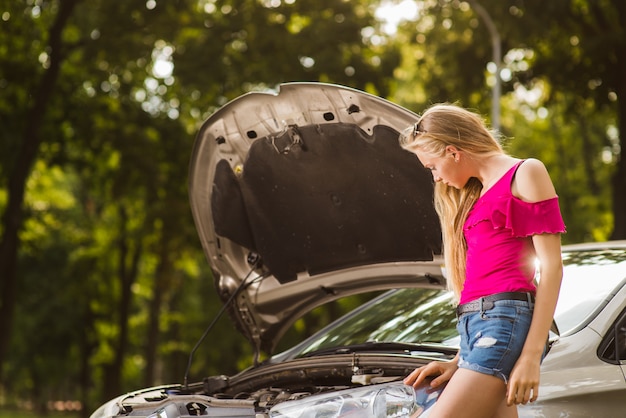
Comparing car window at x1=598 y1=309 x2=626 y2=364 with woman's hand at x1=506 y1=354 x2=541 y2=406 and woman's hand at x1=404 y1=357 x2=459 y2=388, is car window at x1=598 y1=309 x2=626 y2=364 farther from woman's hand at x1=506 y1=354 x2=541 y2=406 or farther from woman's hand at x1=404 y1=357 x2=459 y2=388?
woman's hand at x1=506 y1=354 x2=541 y2=406

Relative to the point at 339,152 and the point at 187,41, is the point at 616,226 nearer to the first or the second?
the point at 187,41

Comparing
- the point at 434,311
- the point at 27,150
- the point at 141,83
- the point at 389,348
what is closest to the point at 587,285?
the point at 434,311

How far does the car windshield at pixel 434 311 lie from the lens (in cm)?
369

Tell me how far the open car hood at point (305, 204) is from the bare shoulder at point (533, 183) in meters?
0.92

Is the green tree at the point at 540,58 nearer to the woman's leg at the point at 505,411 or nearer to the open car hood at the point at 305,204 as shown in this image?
the open car hood at the point at 305,204

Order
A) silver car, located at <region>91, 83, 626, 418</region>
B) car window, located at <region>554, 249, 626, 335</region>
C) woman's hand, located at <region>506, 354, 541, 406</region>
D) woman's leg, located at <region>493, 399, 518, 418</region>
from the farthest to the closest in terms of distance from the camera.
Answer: car window, located at <region>554, 249, 626, 335</region>, silver car, located at <region>91, 83, 626, 418</region>, woman's leg, located at <region>493, 399, 518, 418</region>, woman's hand, located at <region>506, 354, 541, 406</region>

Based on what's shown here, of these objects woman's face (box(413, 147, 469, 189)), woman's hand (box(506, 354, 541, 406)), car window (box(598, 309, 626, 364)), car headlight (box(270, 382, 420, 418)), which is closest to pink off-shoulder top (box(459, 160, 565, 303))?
woman's face (box(413, 147, 469, 189))

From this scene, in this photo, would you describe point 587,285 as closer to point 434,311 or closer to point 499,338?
point 434,311

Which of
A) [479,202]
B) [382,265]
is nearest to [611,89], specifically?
[382,265]

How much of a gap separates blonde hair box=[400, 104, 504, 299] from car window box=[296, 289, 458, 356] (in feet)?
2.38

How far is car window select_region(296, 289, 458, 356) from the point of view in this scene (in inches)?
158

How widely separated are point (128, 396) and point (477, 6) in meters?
10.9

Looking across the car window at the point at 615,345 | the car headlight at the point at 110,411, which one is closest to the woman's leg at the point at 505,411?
the car window at the point at 615,345

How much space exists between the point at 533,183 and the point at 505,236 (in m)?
0.20
